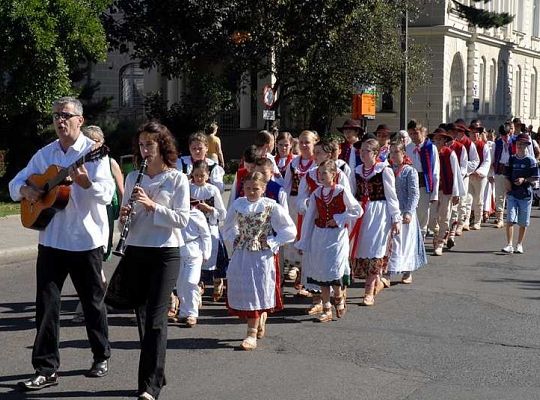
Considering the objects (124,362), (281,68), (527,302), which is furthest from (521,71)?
(124,362)

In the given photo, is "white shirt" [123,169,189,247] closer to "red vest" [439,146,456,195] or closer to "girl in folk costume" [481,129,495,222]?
"red vest" [439,146,456,195]

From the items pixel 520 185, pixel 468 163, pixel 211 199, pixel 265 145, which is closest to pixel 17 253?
pixel 265 145

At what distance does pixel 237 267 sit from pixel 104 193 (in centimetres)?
184

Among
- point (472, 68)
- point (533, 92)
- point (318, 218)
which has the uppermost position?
point (472, 68)

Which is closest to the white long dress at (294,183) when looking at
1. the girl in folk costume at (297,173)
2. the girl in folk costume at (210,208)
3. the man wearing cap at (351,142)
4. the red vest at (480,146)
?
the girl in folk costume at (297,173)

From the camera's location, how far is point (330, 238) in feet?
28.6

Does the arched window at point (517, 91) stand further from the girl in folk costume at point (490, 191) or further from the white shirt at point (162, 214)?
the white shirt at point (162, 214)

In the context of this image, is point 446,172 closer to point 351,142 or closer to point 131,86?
point 351,142

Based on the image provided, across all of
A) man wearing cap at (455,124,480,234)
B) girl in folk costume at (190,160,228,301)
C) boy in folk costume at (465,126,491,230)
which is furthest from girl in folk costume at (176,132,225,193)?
boy in folk costume at (465,126,491,230)

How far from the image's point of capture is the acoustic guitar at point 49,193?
20.0ft

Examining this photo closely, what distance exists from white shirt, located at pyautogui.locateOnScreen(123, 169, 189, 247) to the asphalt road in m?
1.07

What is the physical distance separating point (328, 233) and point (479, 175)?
8.55m

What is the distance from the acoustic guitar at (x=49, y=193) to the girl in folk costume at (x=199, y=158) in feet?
10.0

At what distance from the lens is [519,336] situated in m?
8.34
